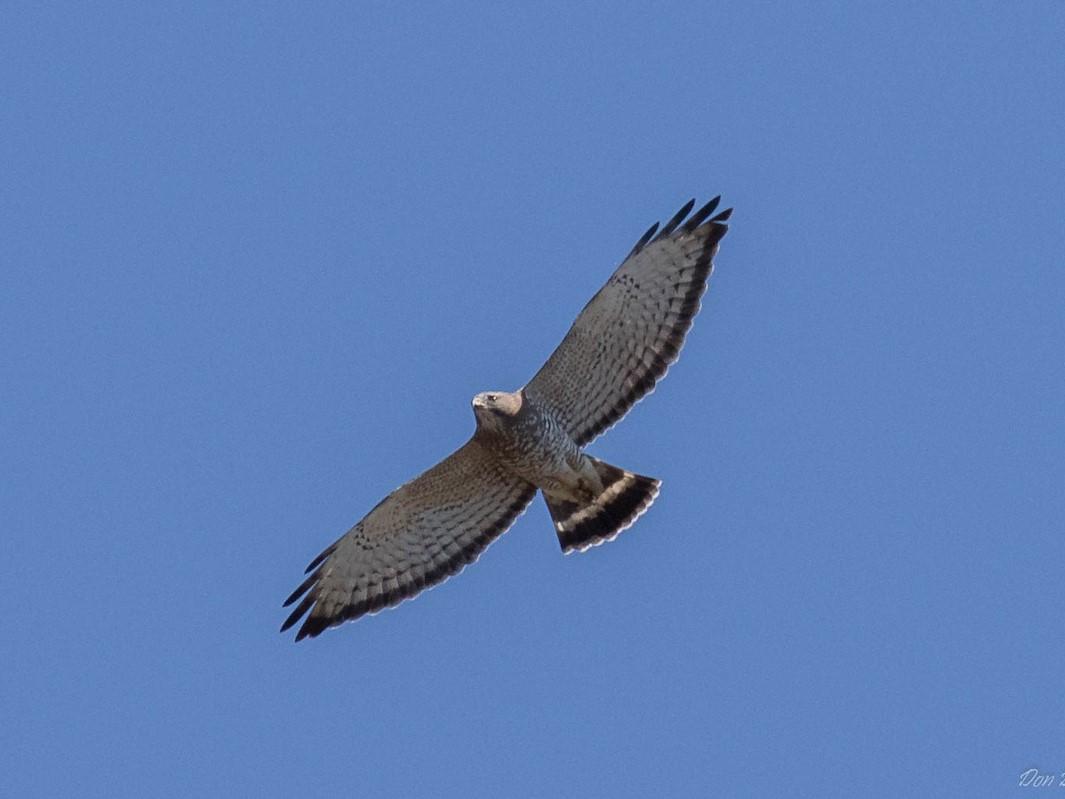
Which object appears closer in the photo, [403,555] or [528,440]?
[528,440]

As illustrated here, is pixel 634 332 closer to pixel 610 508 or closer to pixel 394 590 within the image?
pixel 610 508

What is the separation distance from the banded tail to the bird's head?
1.15 meters

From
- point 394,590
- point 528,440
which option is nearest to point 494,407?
point 528,440

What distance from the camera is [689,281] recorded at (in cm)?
1684

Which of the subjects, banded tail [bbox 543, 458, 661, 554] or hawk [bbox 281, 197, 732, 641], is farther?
banded tail [bbox 543, 458, 661, 554]

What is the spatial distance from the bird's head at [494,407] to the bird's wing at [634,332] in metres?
0.40

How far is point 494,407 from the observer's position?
16.3 metres

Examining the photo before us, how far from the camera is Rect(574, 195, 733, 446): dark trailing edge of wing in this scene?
55.0 feet

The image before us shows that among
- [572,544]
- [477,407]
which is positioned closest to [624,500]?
[572,544]

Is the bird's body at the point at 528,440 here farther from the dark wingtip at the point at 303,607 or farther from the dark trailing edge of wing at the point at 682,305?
the dark wingtip at the point at 303,607

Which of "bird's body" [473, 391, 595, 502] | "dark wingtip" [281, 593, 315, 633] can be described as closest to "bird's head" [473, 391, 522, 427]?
"bird's body" [473, 391, 595, 502]

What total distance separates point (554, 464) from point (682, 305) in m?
1.45

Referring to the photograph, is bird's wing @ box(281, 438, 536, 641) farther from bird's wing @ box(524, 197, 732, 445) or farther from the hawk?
bird's wing @ box(524, 197, 732, 445)

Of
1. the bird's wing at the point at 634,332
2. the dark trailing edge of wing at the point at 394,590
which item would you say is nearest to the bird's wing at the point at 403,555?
the dark trailing edge of wing at the point at 394,590
